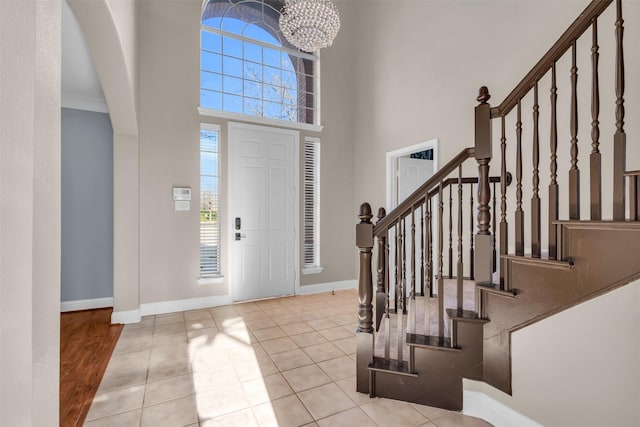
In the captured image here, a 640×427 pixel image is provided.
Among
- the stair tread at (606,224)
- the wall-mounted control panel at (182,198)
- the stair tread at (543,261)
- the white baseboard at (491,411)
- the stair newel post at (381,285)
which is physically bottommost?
the white baseboard at (491,411)

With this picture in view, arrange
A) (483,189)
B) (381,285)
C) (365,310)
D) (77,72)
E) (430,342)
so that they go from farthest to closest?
(77,72)
(381,285)
(365,310)
(430,342)
(483,189)

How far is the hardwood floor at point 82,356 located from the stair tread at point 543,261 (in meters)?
2.77

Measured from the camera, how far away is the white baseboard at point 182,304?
4.01 metres

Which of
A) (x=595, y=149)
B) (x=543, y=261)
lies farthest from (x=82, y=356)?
(x=595, y=149)

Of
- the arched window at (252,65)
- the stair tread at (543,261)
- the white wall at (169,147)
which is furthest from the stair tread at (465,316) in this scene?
the arched window at (252,65)

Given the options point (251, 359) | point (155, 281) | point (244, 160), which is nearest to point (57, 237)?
point (251, 359)

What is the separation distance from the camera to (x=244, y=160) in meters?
4.59

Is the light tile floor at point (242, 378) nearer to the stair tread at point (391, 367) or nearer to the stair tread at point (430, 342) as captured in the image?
the stair tread at point (391, 367)

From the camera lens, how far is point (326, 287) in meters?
5.24

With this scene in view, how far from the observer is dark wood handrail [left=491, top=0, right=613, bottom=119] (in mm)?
1411

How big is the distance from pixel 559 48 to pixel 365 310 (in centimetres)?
188

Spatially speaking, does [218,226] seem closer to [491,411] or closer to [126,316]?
[126,316]

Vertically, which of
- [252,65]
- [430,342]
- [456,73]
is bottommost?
[430,342]

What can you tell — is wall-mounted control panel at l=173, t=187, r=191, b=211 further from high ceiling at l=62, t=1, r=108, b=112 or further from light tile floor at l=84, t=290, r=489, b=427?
high ceiling at l=62, t=1, r=108, b=112
